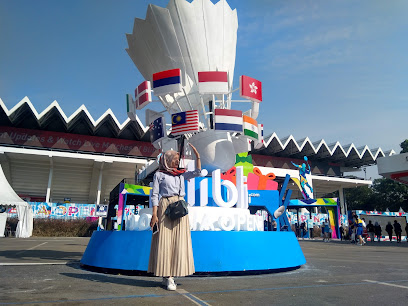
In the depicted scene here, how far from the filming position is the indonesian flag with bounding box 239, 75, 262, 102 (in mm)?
8266

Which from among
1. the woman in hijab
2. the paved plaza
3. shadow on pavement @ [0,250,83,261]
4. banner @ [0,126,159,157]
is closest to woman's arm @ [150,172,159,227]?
the woman in hijab

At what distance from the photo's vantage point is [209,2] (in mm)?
11320

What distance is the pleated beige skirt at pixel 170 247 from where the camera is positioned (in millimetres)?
3600

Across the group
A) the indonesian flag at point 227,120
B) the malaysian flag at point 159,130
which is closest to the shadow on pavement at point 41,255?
the malaysian flag at point 159,130

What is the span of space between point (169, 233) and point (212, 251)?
54.0 inches

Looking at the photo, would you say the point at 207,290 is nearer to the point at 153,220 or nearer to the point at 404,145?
the point at 153,220

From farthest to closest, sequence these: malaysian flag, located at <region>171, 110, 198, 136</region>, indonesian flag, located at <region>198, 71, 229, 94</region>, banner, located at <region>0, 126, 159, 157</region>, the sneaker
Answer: banner, located at <region>0, 126, 159, 157</region> → malaysian flag, located at <region>171, 110, 198, 136</region> → indonesian flag, located at <region>198, 71, 229, 94</region> → the sneaker

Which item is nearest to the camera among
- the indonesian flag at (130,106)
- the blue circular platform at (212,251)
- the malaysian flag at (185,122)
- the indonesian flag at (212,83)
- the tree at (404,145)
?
the blue circular platform at (212,251)

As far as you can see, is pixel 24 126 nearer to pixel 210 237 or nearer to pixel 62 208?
pixel 62 208

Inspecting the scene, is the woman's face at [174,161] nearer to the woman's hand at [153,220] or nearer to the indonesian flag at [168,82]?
the woman's hand at [153,220]

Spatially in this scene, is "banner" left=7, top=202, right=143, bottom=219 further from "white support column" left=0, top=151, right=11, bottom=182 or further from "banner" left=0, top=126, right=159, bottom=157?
"banner" left=0, top=126, right=159, bottom=157

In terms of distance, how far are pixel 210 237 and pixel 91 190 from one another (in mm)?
31914

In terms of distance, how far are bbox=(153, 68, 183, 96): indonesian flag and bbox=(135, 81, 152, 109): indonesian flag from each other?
2.28 ft

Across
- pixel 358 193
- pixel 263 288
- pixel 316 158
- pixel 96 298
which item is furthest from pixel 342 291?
pixel 358 193
